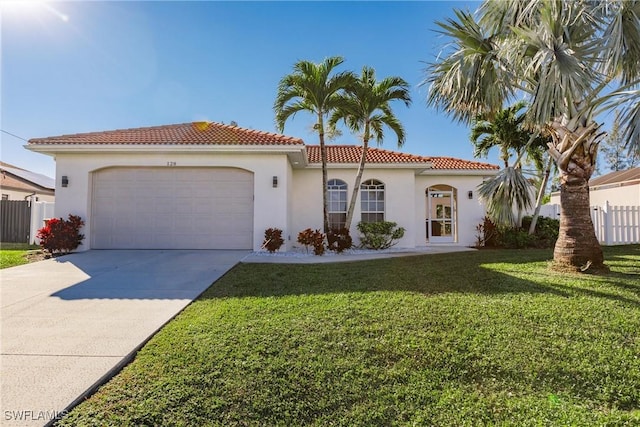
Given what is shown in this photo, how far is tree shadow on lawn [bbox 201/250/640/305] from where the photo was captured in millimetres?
5902

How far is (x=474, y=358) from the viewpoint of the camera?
11.6 feet

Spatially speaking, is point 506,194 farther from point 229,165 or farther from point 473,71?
point 229,165

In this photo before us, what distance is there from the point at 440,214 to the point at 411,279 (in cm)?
904

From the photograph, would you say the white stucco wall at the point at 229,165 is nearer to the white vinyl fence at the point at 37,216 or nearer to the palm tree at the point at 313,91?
the palm tree at the point at 313,91

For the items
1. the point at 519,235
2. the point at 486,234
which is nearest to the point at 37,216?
the point at 486,234

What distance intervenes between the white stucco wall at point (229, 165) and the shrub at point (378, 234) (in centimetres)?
348

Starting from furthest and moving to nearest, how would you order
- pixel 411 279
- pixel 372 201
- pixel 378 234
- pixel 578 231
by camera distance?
pixel 372 201 < pixel 378 234 < pixel 578 231 < pixel 411 279

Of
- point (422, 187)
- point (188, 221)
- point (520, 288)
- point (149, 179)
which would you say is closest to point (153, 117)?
point (149, 179)

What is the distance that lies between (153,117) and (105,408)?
18427 millimetres

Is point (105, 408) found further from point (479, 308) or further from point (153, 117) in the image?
point (153, 117)

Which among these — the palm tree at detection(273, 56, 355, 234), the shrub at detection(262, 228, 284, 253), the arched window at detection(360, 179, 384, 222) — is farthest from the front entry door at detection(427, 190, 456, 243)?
the shrub at detection(262, 228, 284, 253)

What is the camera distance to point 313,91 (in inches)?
421

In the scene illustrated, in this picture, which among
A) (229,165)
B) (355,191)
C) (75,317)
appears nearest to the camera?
(75,317)

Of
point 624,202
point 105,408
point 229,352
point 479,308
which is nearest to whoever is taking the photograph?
point 105,408
